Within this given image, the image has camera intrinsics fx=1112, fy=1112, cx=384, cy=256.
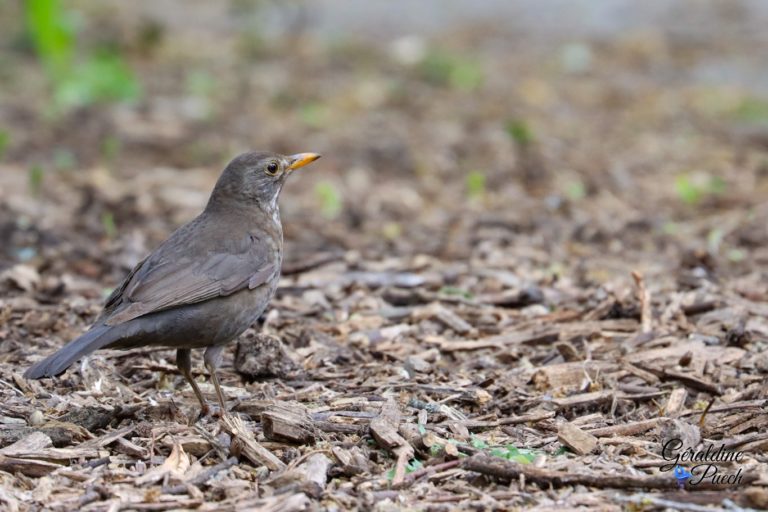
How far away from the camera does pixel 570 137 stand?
452 inches

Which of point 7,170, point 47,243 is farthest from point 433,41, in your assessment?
point 47,243

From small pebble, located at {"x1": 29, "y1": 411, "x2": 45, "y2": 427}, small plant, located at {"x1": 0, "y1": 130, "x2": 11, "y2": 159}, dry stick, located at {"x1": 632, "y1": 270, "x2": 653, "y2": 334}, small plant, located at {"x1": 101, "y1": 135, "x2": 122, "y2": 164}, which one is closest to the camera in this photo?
small pebble, located at {"x1": 29, "y1": 411, "x2": 45, "y2": 427}

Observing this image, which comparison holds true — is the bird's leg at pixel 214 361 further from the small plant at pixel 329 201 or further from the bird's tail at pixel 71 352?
the small plant at pixel 329 201

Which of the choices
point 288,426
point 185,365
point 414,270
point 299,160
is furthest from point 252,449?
point 414,270

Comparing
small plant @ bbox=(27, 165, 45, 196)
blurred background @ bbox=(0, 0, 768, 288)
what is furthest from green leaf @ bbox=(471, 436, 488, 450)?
small plant @ bbox=(27, 165, 45, 196)

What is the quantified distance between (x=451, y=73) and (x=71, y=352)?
30.7 ft

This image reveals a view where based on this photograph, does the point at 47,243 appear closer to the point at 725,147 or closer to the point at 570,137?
the point at 570,137

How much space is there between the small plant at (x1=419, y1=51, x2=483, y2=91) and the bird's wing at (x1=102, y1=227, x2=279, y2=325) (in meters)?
7.71

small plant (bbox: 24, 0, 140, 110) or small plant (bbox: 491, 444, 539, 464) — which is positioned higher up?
small plant (bbox: 24, 0, 140, 110)

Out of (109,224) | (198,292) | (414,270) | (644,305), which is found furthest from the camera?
(109,224)

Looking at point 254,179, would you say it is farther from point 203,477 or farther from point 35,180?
point 35,180

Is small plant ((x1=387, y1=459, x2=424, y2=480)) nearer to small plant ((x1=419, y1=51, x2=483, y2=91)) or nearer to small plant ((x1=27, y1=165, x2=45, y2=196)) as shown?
small plant ((x1=27, y1=165, x2=45, y2=196))

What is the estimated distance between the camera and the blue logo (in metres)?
4.31

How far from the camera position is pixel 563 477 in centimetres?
440
